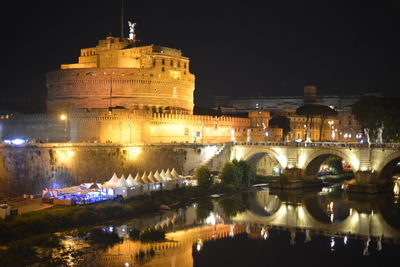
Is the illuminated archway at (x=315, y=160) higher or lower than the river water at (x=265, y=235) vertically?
higher

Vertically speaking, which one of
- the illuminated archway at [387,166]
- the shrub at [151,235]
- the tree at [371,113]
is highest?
the tree at [371,113]

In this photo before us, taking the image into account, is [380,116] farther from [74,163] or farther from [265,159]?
[74,163]

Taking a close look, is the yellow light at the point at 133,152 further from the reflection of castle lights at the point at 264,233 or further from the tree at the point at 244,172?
the reflection of castle lights at the point at 264,233

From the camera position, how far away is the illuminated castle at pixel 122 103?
48156 millimetres

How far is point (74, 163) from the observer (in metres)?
39.7

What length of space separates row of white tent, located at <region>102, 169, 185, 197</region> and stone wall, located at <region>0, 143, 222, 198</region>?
9.99 ft

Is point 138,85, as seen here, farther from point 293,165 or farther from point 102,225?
point 102,225

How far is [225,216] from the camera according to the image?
3662 cm

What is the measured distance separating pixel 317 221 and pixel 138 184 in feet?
37.1

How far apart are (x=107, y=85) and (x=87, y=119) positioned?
6.85 meters

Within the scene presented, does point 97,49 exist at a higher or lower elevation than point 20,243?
higher

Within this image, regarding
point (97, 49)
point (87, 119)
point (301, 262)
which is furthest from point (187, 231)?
point (97, 49)

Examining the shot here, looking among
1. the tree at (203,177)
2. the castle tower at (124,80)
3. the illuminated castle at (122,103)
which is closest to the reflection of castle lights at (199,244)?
the tree at (203,177)

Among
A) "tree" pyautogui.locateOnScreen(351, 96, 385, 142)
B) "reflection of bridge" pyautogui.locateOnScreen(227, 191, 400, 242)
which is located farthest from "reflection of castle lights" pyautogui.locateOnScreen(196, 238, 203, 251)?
"tree" pyautogui.locateOnScreen(351, 96, 385, 142)
